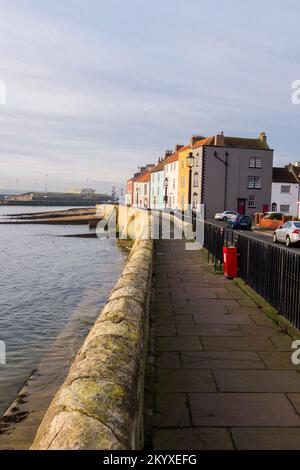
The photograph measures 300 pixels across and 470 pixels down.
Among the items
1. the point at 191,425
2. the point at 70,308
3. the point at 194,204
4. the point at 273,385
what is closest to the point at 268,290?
the point at 273,385

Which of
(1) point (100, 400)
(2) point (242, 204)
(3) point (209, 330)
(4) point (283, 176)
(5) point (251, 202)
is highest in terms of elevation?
(4) point (283, 176)

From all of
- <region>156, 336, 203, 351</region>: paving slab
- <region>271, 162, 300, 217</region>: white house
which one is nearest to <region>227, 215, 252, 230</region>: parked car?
<region>271, 162, 300, 217</region>: white house

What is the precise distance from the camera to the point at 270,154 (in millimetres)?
54531

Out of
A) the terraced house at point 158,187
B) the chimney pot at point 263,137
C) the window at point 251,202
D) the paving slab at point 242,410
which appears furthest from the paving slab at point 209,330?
the terraced house at point 158,187

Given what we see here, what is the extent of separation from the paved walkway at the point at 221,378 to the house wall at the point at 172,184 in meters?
56.4

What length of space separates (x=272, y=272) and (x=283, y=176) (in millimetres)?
55916

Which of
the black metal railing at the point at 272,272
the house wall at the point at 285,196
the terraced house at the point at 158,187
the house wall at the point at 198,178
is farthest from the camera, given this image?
the terraced house at the point at 158,187

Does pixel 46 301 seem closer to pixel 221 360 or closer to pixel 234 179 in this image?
pixel 221 360

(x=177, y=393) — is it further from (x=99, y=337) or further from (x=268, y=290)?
(x=268, y=290)

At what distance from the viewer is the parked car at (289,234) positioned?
22.8m

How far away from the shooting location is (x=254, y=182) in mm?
53969

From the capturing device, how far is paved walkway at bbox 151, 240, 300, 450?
391 centimetres

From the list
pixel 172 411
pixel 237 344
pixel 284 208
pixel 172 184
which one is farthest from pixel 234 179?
pixel 172 411

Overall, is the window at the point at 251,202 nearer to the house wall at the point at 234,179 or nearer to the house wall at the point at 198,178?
the house wall at the point at 234,179
